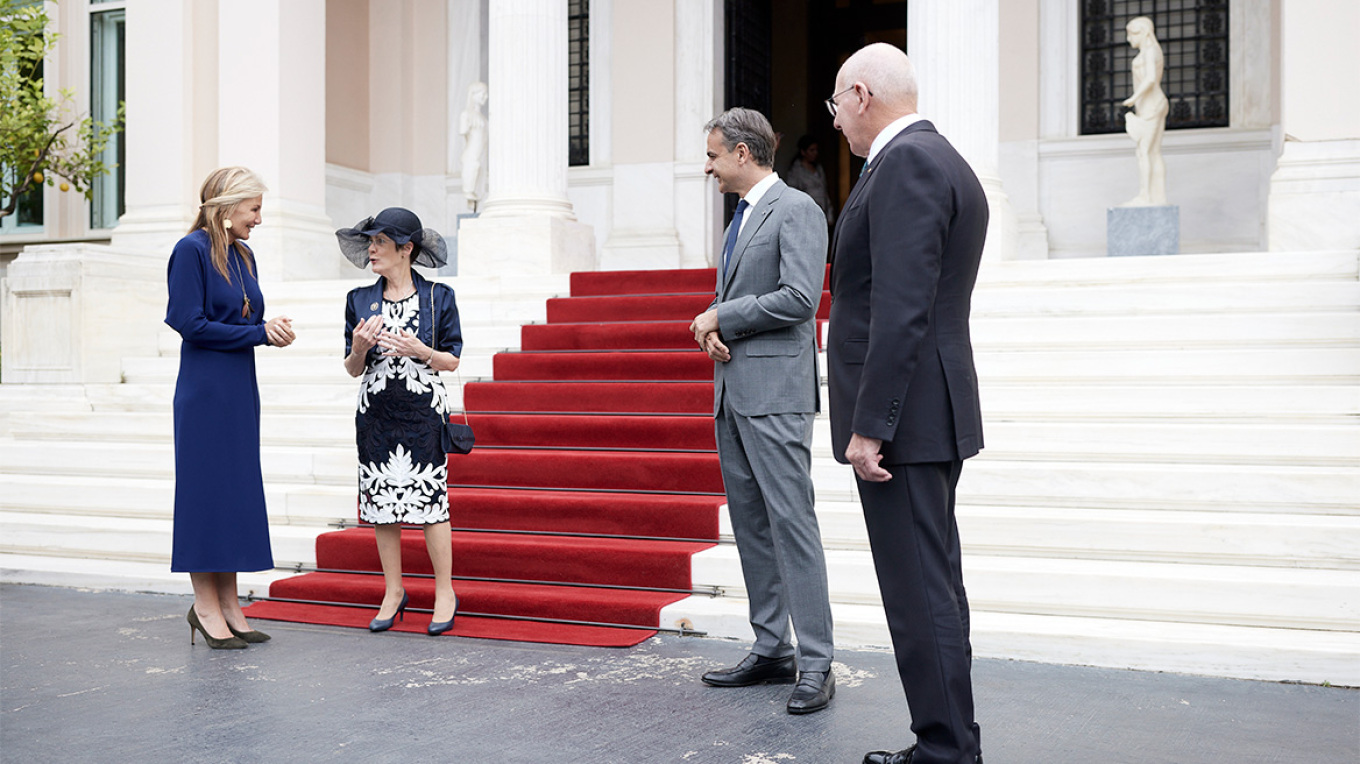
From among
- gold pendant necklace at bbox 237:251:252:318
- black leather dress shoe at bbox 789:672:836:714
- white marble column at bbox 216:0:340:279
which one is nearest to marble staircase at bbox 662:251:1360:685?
black leather dress shoe at bbox 789:672:836:714

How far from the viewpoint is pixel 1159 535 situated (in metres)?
5.19

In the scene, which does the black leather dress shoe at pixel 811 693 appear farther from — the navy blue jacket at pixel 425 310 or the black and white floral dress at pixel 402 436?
the navy blue jacket at pixel 425 310

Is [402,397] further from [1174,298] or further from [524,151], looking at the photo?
[524,151]

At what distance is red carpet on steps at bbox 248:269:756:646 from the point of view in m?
5.55

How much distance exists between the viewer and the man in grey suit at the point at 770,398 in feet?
13.7

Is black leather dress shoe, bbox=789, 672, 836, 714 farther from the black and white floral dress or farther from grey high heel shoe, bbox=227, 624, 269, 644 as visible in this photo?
grey high heel shoe, bbox=227, 624, 269, 644

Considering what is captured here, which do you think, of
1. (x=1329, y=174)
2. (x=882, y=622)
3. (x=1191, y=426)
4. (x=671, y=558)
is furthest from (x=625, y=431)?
(x=1329, y=174)

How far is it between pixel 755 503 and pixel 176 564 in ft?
8.05

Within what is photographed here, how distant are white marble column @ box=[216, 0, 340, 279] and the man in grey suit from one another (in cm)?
764

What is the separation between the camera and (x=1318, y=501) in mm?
5305

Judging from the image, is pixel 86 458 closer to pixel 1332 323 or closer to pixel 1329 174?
pixel 1332 323

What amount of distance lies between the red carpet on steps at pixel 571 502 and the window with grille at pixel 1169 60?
5.67m

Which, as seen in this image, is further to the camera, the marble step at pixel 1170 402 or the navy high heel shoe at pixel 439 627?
the marble step at pixel 1170 402

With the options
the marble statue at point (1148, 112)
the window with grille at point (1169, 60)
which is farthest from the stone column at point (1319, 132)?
the window with grille at point (1169, 60)
